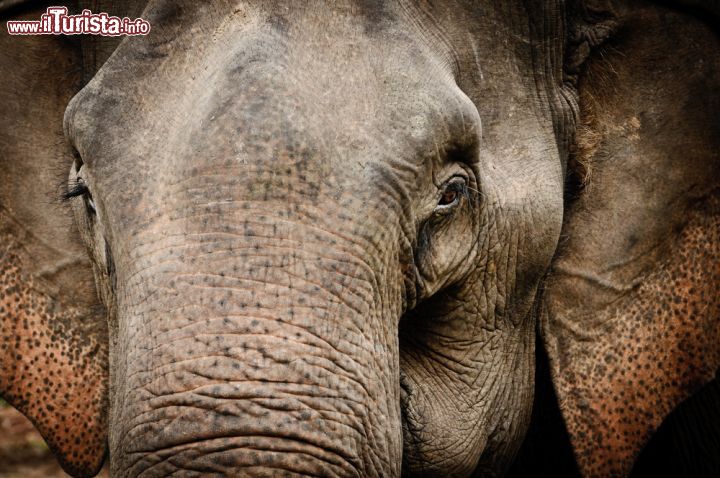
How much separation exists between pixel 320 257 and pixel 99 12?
3.66 feet

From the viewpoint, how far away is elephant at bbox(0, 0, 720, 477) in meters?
1.84

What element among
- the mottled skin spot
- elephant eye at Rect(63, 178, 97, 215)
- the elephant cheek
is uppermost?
the elephant cheek

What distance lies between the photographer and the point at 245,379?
178 centimetres

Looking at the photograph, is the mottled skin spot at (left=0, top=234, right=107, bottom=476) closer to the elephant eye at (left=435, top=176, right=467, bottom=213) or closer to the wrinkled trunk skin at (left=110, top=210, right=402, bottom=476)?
the wrinkled trunk skin at (left=110, top=210, right=402, bottom=476)

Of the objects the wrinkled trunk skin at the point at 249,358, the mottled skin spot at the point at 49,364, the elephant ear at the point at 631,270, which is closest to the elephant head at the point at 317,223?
the wrinkled trunk skin at the point at 249,358

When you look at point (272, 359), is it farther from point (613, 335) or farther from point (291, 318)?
point (613, 335)

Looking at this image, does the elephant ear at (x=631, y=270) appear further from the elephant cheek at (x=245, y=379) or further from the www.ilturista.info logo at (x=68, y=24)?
the www.ilturista.info logo at (x=68, y=24)

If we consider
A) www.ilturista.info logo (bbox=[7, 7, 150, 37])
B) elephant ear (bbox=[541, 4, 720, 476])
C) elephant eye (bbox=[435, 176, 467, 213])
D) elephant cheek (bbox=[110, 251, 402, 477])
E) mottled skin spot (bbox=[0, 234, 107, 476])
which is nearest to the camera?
elephant cheek (bbox=[110, 251, 402, 477])

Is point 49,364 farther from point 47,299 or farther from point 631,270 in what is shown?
point 631,270

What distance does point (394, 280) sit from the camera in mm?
2129

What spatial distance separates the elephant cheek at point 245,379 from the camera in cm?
176

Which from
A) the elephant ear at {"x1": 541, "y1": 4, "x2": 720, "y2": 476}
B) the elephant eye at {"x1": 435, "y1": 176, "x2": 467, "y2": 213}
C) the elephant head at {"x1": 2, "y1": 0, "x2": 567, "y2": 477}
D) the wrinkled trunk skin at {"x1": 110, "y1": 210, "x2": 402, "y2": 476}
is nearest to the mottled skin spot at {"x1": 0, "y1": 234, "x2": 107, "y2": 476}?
the elephant head at {"x1": 2, "y1": 0, "x2": 567, "y2": 477}

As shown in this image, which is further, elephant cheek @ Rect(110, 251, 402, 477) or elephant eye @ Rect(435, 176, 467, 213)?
elephant eye @ Rect(435, 176, 467, 213)

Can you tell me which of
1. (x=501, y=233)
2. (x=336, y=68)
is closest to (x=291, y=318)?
(x=336, y=68)
